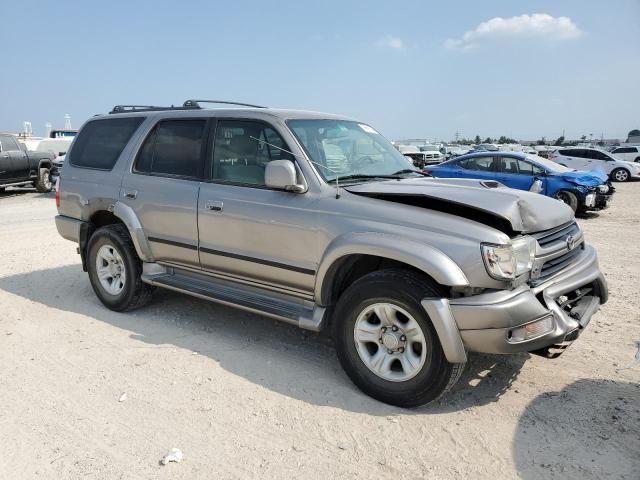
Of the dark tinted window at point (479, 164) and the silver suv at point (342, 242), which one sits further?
the dark tinted window at point (479, 164)

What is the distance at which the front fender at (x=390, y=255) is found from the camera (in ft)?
10.3

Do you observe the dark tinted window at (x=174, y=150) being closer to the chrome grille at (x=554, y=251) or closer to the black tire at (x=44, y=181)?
the chrome grille at (x=554, y=251)

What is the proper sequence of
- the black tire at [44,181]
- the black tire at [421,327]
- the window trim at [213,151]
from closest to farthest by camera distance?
the black tire at [421,327]
the window trim at [213,151]
the black tire at [44,181]

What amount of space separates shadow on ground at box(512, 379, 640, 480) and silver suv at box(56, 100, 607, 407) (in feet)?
1.23

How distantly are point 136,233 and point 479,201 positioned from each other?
3.17m

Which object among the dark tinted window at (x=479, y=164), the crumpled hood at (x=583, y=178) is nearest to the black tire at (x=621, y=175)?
the crumpled hood at (x=583, y=178)

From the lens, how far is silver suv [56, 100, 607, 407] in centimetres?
319

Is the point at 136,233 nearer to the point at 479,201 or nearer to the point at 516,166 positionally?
the point at 479,201

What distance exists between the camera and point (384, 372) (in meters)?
3.51

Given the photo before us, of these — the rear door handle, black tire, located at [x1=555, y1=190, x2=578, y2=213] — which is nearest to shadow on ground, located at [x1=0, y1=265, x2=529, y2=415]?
the rear door handle

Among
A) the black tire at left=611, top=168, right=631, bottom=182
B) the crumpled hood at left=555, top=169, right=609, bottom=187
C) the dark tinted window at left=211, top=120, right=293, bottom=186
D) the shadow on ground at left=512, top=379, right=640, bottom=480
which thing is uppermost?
the dark tinted window at left=211, top=120, right=293, bottom=186

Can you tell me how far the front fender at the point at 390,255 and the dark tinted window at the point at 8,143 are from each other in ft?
50.7

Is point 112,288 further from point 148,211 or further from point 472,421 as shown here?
point 472,421

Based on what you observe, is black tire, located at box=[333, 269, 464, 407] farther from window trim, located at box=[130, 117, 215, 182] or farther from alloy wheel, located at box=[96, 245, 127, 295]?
alloy wheel, located at box=[96, 245, 127, 295]
